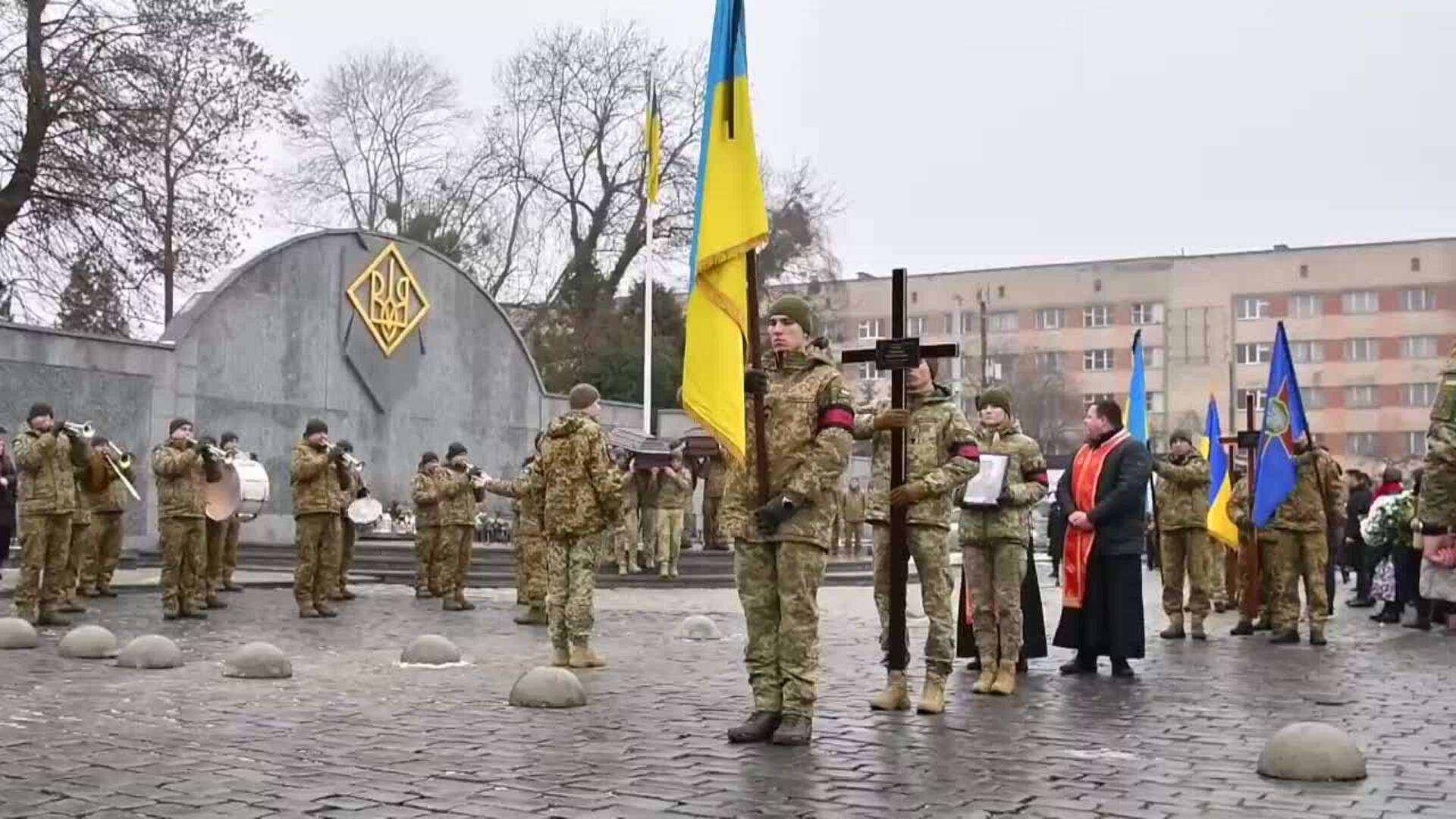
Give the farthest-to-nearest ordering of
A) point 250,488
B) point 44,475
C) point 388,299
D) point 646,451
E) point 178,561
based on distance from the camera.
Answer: point 388,299, point 646,451, point 250,488, point 178,561, point 44,475

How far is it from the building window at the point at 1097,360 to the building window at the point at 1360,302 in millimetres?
11582

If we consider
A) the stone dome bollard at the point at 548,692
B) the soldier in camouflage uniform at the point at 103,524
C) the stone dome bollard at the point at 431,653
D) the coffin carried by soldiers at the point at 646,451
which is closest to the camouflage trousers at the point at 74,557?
the soldier in camouflage uniform at the point at 103,524

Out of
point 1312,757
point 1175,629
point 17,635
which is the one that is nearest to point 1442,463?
point 1312,757

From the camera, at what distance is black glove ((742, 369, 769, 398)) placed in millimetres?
7469

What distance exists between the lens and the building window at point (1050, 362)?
79000 mm

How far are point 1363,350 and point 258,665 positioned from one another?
7557 centimetres

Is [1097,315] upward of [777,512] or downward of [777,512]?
upward

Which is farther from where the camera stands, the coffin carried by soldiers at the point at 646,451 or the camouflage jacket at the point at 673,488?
the coffin carried by soldiers at the point at 646,451

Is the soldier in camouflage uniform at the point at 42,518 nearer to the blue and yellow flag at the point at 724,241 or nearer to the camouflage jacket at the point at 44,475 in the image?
the camouflage jacket at the point at 44,475

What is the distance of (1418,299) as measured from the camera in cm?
7569

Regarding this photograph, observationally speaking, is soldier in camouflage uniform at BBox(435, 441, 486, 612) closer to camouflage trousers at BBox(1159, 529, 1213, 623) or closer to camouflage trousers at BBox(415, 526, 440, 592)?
camouflage trousers at BBox(415, 526, 440, 592)

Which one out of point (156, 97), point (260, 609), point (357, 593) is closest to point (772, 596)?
point (260, 609)

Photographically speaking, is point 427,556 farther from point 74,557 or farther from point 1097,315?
point 1097,315

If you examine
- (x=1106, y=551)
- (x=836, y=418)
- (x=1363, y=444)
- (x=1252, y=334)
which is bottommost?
(x=1106, y=551)
